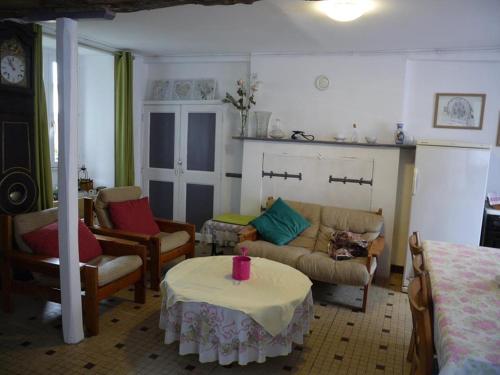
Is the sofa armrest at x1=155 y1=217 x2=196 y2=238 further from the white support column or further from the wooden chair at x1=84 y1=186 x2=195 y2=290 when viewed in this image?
the white support column

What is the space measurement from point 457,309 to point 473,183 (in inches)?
98.8

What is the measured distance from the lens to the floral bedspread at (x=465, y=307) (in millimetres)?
1371

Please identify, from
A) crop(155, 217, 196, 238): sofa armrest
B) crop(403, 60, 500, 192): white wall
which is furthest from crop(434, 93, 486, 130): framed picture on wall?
crop(155, 217, 196, 238): sofa armrest

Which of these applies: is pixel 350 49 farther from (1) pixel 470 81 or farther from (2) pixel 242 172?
(2) pixel 242 172

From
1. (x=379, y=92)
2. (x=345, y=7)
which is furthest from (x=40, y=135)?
(x=379, y=92)

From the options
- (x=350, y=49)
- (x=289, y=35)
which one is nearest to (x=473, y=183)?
(x=350, y=49)

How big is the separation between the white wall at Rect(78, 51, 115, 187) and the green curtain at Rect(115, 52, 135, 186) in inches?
7.0

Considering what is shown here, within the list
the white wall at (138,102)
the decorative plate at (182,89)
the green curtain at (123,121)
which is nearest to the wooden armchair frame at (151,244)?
the green curtain at (123,121)

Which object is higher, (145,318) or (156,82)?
(156,82)

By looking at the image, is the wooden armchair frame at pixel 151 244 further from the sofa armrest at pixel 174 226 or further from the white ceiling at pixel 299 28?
the white ceiling at pixel 299 28

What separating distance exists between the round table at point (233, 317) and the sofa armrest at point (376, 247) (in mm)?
1175

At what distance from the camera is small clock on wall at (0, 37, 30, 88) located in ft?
11.1

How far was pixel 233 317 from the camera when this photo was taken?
96.3 inches

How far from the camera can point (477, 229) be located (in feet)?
12.9
